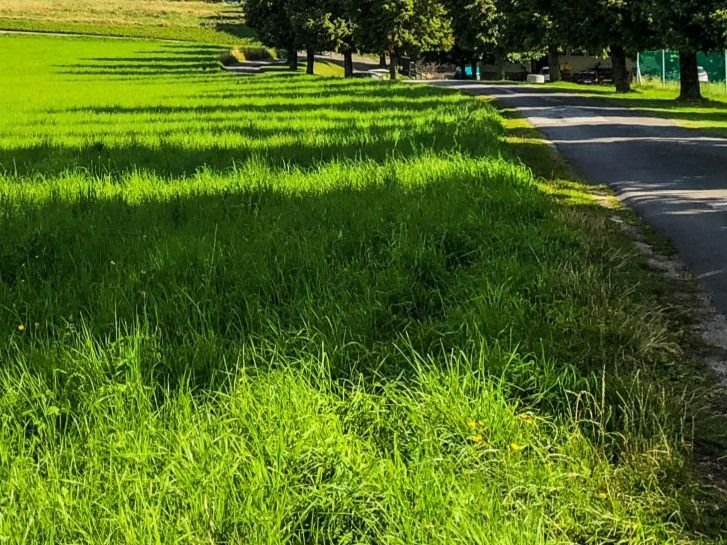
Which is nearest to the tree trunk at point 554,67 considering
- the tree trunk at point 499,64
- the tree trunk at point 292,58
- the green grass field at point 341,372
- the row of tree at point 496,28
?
the row of tree at point 496,28

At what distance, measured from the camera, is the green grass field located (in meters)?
2.80

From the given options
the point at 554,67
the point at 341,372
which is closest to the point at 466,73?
the point at 554,67

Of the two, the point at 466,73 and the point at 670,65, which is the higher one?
the point at 466,73

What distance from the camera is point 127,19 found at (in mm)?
118062

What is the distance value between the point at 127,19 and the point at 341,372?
406 ft

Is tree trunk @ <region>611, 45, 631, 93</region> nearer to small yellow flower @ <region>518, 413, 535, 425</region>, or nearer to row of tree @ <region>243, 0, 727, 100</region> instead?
row of tree @ <region>243, 0, 727, 100</region>

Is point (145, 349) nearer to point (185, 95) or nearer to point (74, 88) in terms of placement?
point (185, 95)

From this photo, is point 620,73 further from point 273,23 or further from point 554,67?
point 273,23

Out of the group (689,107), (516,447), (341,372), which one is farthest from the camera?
(689,107)

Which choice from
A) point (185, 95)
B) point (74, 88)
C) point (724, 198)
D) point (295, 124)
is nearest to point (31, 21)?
point (74, 88)

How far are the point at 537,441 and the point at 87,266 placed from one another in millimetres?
3682

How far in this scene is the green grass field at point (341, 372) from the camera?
9.18 feet

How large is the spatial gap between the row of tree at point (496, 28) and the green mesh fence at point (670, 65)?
9.49 ft

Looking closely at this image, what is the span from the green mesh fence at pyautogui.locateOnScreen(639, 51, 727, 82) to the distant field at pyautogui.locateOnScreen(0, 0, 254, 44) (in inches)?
2973
